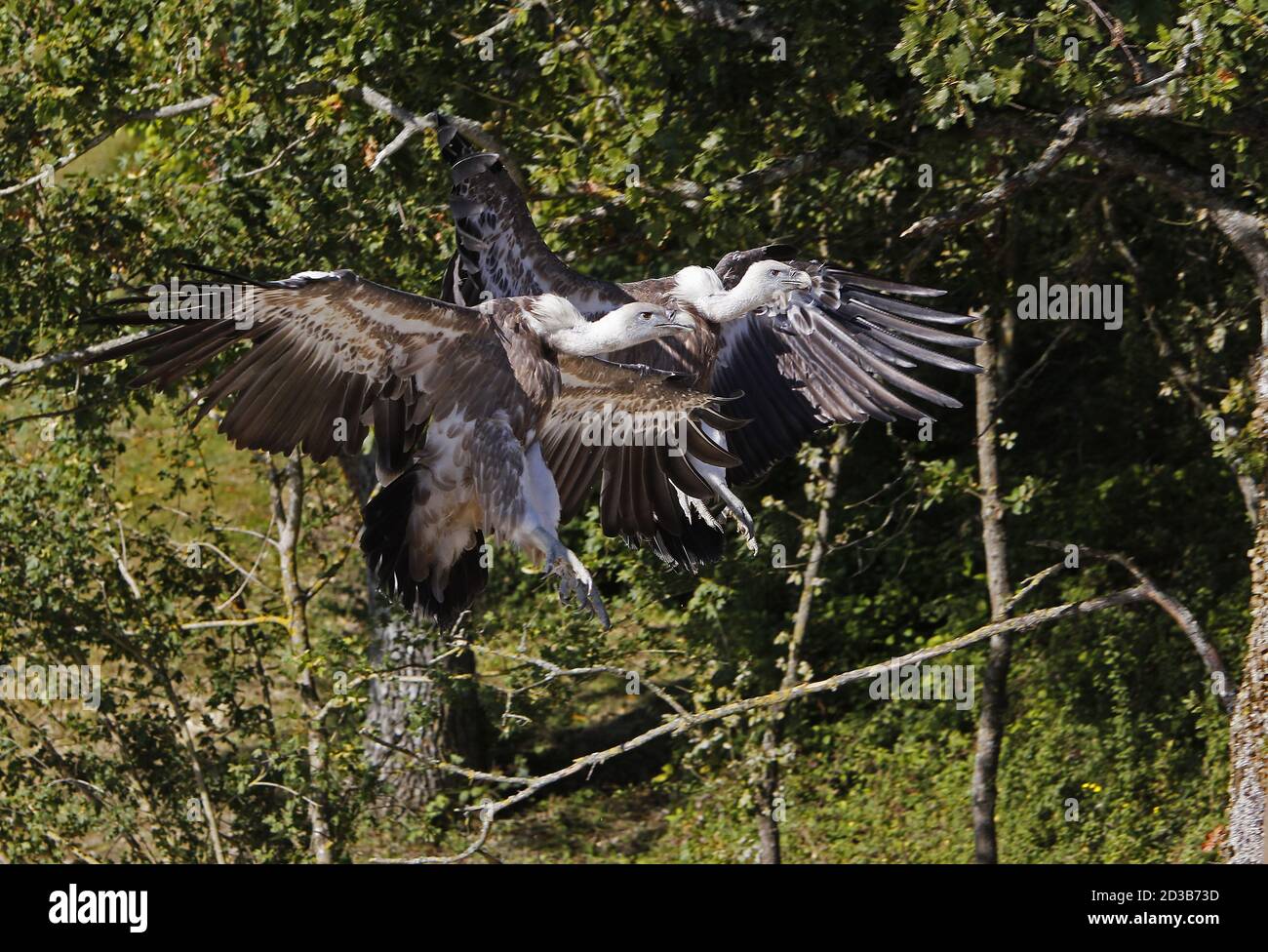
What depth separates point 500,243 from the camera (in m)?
7.89

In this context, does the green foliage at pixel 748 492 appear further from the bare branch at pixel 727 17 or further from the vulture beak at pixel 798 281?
the vulture beak at pixel 798 281

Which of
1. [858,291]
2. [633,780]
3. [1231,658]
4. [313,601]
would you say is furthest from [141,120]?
[1231,658]

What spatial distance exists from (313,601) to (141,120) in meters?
5.32

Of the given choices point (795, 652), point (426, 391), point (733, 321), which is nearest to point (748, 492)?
point (795, 652)

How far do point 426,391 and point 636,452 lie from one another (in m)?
1.30

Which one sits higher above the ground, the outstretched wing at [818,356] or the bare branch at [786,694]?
the outstretched wing at [818,356]

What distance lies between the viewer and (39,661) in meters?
11.5

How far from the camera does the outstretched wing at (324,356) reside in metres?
6.53

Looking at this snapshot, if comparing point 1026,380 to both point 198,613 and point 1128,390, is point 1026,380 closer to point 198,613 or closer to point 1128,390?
point 1128,390

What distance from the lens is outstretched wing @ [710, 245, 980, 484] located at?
7863 millimetres

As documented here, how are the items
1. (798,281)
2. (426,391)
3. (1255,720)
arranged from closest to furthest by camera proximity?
1. (426,391)
2. (798,281)
3. (1255,720)

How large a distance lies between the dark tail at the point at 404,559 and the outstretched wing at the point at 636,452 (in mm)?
599

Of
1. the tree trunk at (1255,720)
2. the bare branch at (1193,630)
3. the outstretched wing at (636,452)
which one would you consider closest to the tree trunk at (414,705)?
the outstretched wing at (636,452)

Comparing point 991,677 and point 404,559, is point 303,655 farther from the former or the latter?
point 991,677
